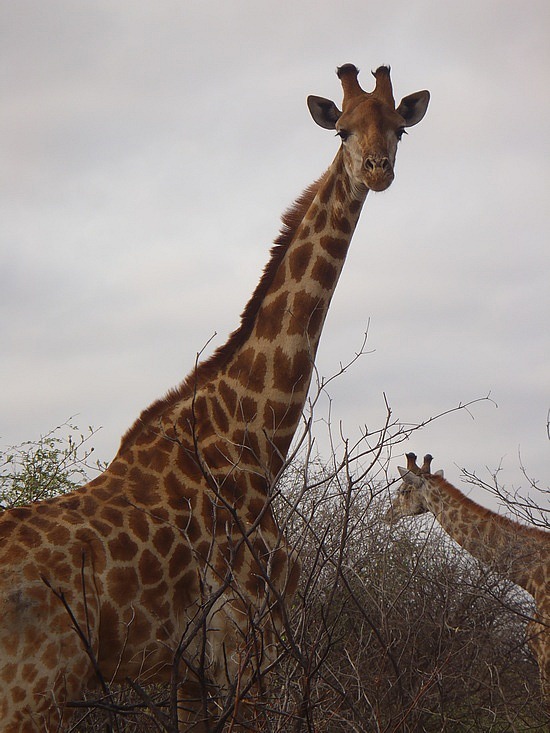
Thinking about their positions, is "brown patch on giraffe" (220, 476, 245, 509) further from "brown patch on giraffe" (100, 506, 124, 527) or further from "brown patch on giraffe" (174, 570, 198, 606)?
"brown patch on giraffe" (100, 506, 124, 527)

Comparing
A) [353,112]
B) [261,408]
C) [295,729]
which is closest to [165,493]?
[261,408]

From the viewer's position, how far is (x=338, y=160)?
5883 millimetres

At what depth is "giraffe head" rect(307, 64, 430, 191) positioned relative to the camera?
5.42 m

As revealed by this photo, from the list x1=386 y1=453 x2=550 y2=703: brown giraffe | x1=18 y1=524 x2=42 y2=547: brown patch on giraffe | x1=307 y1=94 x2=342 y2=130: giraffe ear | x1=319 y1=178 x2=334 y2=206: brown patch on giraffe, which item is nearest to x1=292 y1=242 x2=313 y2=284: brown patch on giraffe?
x1=319 y1=178 x2=334 y2=206: brown patch on giraffe

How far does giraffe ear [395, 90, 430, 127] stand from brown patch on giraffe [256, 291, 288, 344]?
6.33 ft

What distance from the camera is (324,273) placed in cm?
565

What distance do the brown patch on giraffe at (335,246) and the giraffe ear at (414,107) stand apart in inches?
54.4

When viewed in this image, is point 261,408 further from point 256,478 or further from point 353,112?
point 353,112

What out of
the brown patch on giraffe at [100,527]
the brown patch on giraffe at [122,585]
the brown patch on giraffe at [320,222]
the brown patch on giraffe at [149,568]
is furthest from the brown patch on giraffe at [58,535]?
the brown patch on giraffe at [320,222]

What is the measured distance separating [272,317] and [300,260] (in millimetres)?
453

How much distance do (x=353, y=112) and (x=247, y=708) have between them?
12.7 feet

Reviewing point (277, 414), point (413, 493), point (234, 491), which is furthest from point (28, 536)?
point (413, 493)

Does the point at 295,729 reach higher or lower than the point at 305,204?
lower

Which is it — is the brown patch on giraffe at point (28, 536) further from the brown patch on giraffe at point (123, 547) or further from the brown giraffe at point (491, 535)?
the brown giraffe at point (491, 535)
